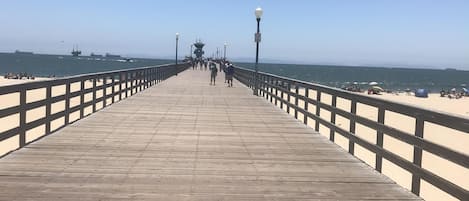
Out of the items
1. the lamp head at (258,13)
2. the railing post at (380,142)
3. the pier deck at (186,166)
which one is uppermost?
the lamp head at (258,13)

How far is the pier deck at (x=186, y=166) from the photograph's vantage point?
625cm

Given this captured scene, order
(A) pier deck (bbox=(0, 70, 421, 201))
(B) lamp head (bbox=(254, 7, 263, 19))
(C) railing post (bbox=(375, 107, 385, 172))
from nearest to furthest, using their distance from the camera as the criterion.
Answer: (A) pier deck (bbox=(0, 70, 421, 201)) < (C) railing post (bbox=(375, 107, 385, 172)) < (B) lamp head (bbox=(254, 7, 263, 19))

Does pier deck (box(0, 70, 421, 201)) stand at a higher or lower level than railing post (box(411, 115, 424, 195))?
lower

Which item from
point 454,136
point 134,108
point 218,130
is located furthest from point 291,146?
point 454,136

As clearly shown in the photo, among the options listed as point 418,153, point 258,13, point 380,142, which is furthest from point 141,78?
point 418,153

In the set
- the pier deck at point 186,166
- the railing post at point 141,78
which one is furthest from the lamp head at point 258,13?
the pier deck at point 186,166

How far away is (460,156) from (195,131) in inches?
268

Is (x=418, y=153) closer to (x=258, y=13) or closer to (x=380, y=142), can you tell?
(x=380, y=142)

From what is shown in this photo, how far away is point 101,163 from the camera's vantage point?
305 inches

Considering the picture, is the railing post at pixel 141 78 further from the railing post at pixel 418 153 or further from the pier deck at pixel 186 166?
the railing post at pixel 418 153

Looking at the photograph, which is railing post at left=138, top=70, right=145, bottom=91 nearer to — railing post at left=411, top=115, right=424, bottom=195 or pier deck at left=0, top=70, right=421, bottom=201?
pier deck at left=0, top=70, right=421, bottom=201

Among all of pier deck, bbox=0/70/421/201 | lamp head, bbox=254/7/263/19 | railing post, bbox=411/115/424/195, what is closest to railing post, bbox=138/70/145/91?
lamp head, bbox=254/7/263/19

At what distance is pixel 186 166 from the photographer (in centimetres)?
771

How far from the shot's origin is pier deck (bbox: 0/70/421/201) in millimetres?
6250
